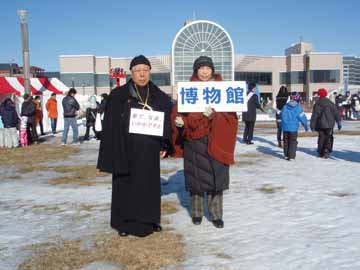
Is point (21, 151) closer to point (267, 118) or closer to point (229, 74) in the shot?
point (267, 118)

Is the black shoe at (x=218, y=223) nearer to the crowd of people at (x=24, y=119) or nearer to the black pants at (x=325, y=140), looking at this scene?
the black pants at (x=325, y=140)

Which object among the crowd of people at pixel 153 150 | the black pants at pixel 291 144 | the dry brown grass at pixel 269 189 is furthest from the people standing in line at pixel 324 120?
the crowd of people at pixel 153 150

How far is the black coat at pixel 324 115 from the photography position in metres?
9.23

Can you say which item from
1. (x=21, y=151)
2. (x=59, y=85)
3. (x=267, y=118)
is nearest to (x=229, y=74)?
(x=267, y=118)

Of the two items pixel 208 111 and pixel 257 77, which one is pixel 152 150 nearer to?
pixel 208 111

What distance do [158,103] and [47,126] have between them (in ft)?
51.2

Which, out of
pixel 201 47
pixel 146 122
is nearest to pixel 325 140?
pixel 146 122

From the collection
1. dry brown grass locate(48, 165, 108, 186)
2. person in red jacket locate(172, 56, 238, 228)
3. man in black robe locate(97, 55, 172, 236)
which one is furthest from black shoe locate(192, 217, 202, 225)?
dry brown grass locate(48, 165, 108, 186)

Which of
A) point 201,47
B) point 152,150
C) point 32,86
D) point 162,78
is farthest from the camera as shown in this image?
point 162,78

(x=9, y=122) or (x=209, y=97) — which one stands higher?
(x=209, y=97)

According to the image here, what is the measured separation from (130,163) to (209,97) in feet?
3.46

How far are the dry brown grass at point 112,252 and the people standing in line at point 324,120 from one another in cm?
612

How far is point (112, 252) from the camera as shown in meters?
3.84

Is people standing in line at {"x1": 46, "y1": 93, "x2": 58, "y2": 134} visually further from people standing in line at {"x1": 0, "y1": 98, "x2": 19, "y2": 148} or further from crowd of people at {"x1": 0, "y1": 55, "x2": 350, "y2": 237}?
crowd of people at {"x1": 0, "y1": 55, "x2": 350, "y2": 237}
